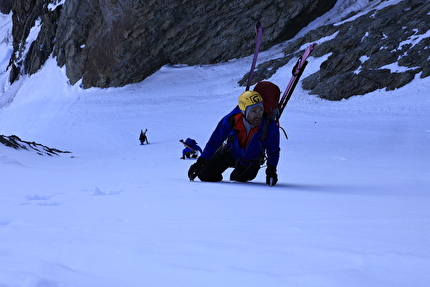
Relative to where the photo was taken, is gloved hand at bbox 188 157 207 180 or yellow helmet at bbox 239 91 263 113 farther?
gloved hand at bbox 188 157 207 180

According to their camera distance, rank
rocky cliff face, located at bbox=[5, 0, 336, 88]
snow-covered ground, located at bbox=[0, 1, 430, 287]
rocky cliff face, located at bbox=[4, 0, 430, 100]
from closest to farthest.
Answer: snow-covered ground, located at bbox=[0, 1, 430, 287], rocky cliff face, located at bbox=[4, 0, 430, 100], rocky cliff face, located at bbox=[5, 0, 336, 88]

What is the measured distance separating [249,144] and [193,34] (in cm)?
3329

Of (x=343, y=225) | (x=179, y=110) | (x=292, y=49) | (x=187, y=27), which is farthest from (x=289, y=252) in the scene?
(x=187, y=27)

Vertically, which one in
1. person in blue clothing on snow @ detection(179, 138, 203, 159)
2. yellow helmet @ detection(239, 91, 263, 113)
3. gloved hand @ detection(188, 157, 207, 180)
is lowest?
→ person in blue clothing on snow @ detection(179, 138, 203, 159)

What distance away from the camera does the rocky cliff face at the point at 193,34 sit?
25297 millimetres

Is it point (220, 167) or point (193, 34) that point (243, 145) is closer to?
point (220, 167)

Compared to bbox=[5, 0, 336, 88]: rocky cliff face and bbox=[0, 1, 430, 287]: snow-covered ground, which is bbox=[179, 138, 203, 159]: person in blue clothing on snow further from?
bbox=[5, 0, 336, 88]: rocky cliff face

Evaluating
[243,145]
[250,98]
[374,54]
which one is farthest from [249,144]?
[374,54]

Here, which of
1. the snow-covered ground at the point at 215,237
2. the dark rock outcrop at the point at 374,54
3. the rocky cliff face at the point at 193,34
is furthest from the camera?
the rocky cliff face at the point at 193,34

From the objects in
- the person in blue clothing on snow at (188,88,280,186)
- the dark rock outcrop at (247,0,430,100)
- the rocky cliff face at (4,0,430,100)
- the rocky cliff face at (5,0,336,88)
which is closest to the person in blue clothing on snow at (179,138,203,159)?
the person in blue clothing on snow at (188,88,280,186)

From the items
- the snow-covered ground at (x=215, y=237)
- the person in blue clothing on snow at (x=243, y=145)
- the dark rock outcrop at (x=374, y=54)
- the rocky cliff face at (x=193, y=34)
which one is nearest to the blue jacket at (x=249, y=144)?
the person in blue clothing on snow at (x=243, y=145)

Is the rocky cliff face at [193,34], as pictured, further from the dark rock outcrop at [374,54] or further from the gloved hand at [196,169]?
the gloved hand at [196,169]

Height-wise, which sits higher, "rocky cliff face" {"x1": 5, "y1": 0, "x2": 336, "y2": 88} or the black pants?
"rocky cliff face" {"x1": 5, "y1": 0, "x2": 336, "y2": 88}

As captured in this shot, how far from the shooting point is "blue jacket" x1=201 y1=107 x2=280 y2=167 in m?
4.66
